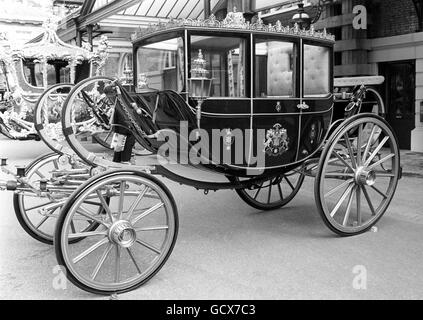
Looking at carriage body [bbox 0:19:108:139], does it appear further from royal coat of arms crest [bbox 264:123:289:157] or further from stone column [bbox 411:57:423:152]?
stone column [bbox 411:57:423:152]

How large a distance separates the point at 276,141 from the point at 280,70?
2.16 feet

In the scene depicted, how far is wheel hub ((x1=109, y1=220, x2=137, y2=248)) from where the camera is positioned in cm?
317

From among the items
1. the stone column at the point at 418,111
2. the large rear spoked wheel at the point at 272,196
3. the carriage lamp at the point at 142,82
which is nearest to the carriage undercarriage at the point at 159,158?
the carriage lamp at the point at 142,82

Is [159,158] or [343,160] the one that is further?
[343,160]

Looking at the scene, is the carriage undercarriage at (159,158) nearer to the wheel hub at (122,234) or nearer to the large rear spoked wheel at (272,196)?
the wheel hub at (122,234)

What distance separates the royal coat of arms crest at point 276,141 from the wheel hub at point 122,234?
1468mm

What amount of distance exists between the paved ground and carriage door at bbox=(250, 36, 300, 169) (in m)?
0.72

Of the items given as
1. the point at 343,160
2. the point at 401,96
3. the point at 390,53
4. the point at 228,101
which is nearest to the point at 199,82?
the point at 228,101

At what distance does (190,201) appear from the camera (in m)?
5.95

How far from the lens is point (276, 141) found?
4211mm

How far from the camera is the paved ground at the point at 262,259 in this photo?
10.5 feet

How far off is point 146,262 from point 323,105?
2.14 meters

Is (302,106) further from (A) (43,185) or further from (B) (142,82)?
(A) (43,185)

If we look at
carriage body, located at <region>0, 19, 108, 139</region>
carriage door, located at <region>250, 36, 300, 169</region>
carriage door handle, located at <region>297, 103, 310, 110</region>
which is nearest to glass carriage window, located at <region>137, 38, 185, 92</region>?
carriage door, located at <region>250, 36, 300, 169</region>
